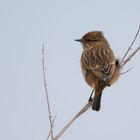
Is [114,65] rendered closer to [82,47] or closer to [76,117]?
[82,47]

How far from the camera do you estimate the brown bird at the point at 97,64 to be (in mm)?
7225

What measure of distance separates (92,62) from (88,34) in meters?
1.12

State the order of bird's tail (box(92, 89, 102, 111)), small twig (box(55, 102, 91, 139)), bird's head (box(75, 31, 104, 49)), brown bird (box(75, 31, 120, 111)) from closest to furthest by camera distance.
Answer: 1. small twig (box(55, 102, 91, 139))
2. bird's tail (box(92, 89, 102, 111))
3. brown bird (box(75, 31, 120, 111))
4. bird's head (box(75, 31, 104, 49))

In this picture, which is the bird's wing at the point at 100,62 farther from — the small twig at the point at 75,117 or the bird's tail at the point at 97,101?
the small twig at the point at 75,117

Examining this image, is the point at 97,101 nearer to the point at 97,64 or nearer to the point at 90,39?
the point at 97,64

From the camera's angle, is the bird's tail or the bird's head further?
the bird's head

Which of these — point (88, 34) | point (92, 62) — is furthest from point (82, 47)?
point (92, 62)

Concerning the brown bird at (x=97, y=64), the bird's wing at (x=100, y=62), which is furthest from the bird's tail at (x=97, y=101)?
the bird's wing at (x=100, y=62)

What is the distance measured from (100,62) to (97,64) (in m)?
0.08

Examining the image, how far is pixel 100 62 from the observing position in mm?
7691

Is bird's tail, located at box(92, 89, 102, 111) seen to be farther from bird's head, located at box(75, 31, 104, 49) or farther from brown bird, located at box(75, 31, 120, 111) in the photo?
bird's head, located at box(75, 31, 104, 49)

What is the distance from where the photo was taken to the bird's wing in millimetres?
7301

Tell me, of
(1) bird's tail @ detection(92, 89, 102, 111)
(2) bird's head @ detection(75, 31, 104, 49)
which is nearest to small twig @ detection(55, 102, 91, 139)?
(1) bird's tail @ detection(92, 89, 102, 111)

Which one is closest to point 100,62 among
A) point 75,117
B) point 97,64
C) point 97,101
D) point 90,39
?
point 97,64
